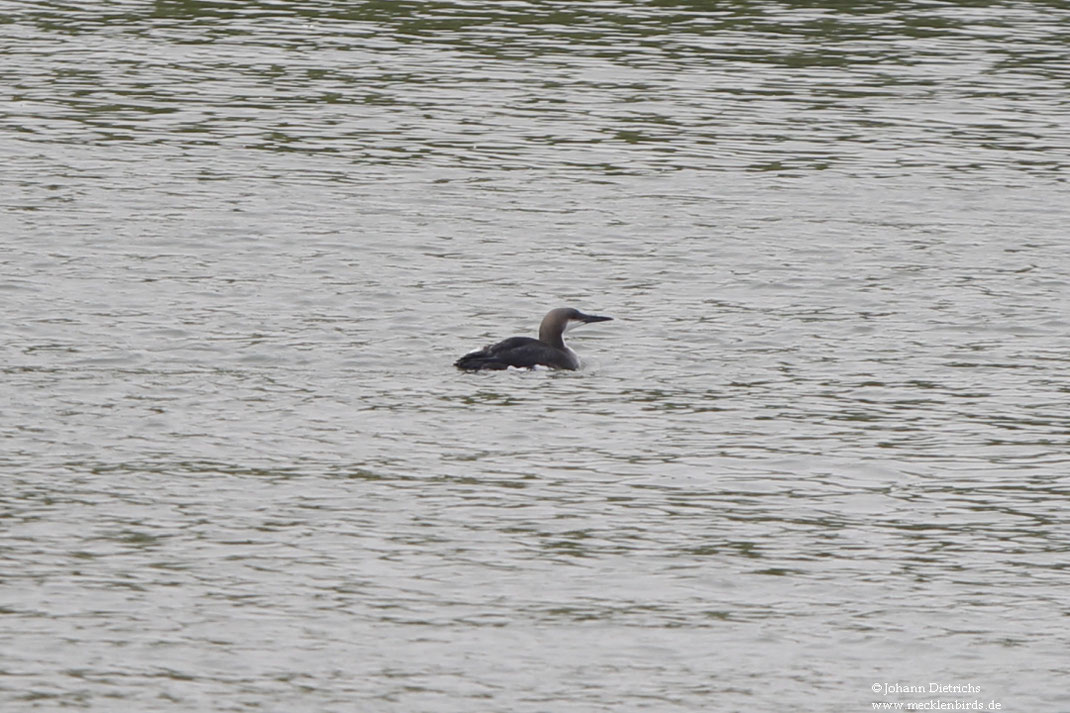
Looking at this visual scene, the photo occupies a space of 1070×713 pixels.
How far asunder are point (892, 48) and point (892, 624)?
24.9m

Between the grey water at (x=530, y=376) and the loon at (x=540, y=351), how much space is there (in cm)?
16

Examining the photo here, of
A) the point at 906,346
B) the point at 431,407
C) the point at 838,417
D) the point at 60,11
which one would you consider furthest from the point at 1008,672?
the point at 60,11

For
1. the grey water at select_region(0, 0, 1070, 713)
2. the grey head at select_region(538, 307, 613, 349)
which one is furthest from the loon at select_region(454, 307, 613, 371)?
the grey water at select_region(0, 0, 1070, 713)

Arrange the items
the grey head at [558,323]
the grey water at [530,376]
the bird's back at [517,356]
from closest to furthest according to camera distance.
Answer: the grey water at [530,376], the bird's back at [517,356], the grey head at [558,323]

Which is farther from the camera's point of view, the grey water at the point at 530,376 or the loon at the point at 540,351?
the loon at the point at 540,351

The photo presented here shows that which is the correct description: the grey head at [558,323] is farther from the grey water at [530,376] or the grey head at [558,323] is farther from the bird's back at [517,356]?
the grey water at [530,376]

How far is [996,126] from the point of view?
104 ft

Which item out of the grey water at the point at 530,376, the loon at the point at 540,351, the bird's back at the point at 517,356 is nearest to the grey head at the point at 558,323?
the loon at the point at 540,351

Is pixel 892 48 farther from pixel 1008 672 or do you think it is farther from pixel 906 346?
pixel 1008 672

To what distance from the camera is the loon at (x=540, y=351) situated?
19.7m

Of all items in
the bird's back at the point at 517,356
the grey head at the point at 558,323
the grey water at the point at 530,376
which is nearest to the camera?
the grey water at the point at 530,376

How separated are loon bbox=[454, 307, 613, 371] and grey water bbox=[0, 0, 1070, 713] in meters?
0.16

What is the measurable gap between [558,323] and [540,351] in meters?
0.71

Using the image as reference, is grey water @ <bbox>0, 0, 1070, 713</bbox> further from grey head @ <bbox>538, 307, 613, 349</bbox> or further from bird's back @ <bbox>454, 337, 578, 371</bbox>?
grey head @ <bbox>538, 307, 613, 349</bbox>
